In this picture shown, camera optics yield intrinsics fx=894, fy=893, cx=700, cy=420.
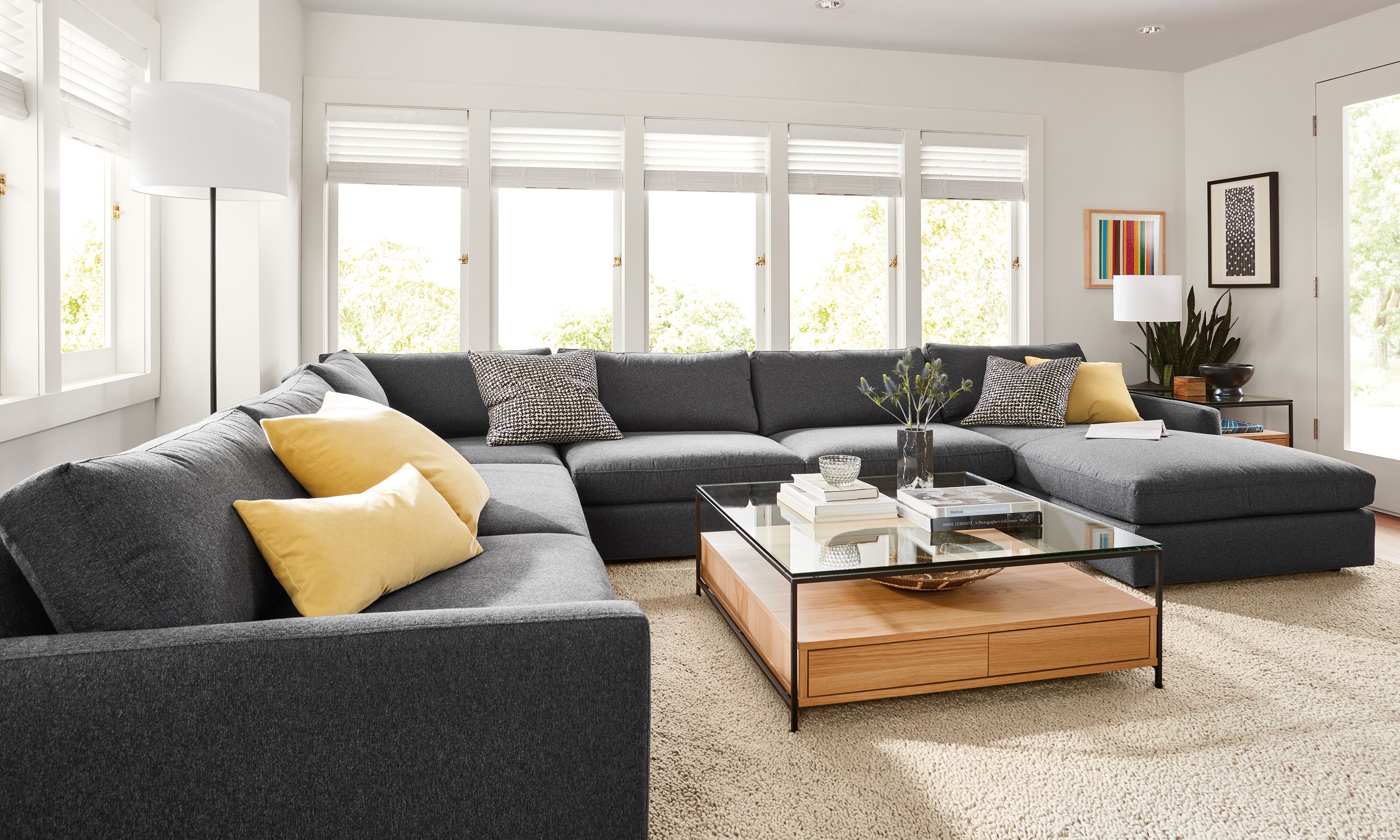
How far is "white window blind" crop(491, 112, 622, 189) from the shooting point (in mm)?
4633

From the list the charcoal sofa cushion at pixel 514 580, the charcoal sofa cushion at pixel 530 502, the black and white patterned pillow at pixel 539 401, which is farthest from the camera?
the black and white patterned pillow at pixel 539 401

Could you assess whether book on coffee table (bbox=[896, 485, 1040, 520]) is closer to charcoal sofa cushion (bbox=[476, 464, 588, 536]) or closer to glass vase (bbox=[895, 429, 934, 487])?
glass vase (bbox=[895, 429, 934, 487])

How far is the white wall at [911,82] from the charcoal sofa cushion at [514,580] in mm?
3232

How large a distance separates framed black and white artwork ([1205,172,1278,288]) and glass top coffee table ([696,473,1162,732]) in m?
3.38

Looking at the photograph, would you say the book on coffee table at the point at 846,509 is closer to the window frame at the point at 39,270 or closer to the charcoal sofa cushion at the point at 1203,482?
the charcoal sofa cushion at the point at 1203,482

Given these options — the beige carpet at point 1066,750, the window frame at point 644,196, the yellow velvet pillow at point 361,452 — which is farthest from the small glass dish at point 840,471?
the window frame at point 644,196

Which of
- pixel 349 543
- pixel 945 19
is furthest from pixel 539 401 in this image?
pixel 945 19

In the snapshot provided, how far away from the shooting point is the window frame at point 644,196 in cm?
446

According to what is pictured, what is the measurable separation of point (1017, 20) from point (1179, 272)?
6.58ft

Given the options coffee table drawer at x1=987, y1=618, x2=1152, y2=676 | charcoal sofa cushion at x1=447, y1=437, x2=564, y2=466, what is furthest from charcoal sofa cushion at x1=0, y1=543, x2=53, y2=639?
charcoal sofa cushion at x1=447, y1=437, x2=564, y2=466

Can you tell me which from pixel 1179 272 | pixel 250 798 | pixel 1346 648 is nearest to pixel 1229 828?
pixel 1346 648

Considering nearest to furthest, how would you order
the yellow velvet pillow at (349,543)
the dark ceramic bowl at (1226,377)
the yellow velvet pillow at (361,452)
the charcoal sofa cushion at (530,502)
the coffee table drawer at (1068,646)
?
the yellow velvet pillow at (349,543) → the yellow velvet pillow at (361,452) → the coffee table drawer at (1068,646) → the charcoal sofa cushion at (530,502) → the dark ceramic bowl at (1226,377)

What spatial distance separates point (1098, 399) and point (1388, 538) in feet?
4.40

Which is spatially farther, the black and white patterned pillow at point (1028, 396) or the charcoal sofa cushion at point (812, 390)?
the charcoal sofa cushion at point (812, 390)
